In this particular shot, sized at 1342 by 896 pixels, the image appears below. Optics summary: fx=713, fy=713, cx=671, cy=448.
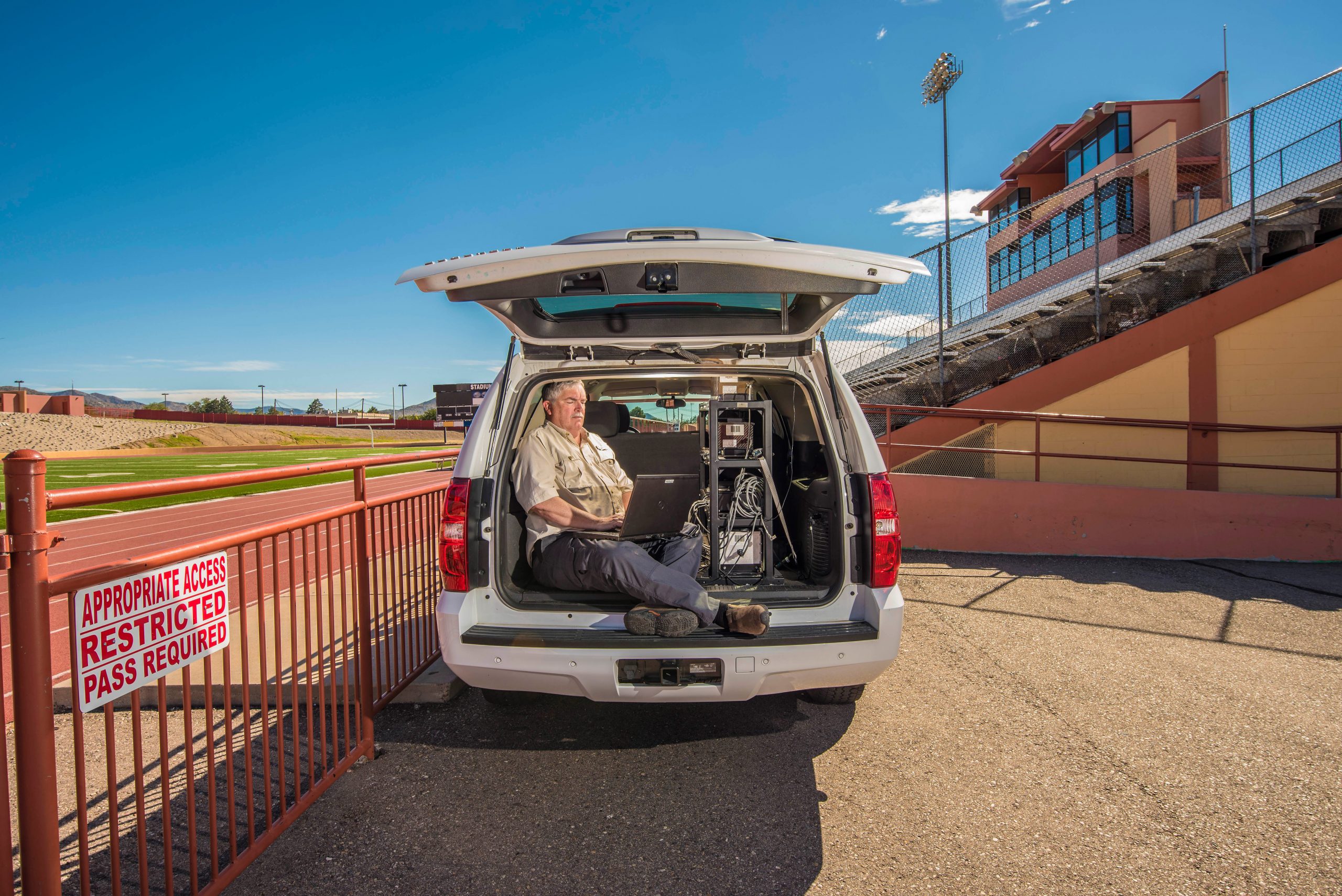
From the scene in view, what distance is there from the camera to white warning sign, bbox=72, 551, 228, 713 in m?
1.87

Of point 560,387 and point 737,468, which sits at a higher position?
point 560,387

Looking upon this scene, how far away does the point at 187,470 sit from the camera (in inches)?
1179

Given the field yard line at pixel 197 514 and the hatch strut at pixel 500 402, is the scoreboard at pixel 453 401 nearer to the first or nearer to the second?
→ the field yard line at pixel 197 514

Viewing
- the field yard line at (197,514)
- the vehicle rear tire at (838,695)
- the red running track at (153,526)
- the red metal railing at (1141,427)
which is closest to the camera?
the vehicle rear tire at (838,695)

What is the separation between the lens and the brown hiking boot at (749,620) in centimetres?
288

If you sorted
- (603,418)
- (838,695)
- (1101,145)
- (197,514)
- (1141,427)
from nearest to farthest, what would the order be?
(838,695), (603,418), (1141,427), (197,514), (1101,145)

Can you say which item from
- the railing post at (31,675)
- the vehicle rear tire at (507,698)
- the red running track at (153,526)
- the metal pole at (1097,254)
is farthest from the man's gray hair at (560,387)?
the metal pole at (1097,254)

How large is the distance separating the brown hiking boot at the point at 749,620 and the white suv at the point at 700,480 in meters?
0.04

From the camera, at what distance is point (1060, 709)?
149 inches

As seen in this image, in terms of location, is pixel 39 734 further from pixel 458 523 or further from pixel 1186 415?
pixel 1186 415

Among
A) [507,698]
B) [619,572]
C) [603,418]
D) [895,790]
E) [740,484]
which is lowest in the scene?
[895,790]

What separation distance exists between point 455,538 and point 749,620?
1281mm

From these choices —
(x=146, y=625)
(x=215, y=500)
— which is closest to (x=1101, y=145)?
(x=215, y=500)

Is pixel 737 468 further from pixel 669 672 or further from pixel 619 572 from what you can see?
pixel 669 672
